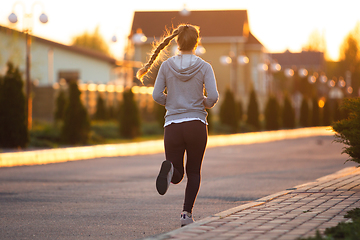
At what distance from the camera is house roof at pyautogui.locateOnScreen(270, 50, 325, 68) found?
108400 mm

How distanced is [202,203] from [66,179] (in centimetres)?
436

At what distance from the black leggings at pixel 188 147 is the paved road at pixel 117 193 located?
0.64m

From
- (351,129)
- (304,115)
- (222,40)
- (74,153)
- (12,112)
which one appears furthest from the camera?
(222,40)

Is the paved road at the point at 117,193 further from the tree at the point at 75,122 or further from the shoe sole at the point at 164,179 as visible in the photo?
the tree at the point at 75,122

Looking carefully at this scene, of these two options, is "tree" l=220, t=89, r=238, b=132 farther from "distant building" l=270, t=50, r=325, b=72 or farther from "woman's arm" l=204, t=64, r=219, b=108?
"distant building" l=270, t=50, r=325, b=72

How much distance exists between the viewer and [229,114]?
37594 millimetres

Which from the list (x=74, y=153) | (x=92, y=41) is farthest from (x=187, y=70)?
(x=92, y=41)

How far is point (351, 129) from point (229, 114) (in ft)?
92.7

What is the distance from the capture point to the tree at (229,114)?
37.5 m

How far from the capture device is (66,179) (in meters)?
→ 12.1

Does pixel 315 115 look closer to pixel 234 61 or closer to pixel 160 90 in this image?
pixel 234 61

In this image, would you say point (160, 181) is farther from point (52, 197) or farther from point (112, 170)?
point (112, 170)

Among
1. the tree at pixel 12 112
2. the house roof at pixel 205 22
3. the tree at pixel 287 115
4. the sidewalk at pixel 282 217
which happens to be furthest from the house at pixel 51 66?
A: the sidewalk at pixel 282 217

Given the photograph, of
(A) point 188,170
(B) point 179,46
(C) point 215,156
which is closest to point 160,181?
(A) point 188,170
